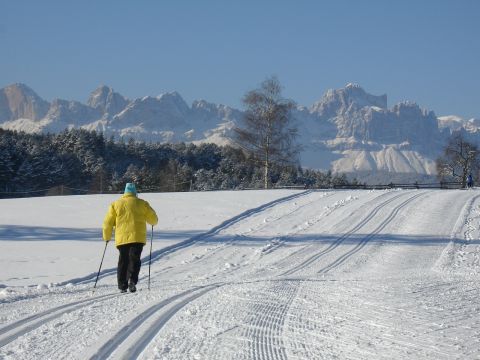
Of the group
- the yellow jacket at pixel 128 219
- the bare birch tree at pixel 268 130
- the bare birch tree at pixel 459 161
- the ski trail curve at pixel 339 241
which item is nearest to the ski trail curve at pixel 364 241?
the ski trail curve at pixel 339 241

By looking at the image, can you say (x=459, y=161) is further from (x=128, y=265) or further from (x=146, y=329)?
(x=146, y=329)

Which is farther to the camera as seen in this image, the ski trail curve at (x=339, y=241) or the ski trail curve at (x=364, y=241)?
the ski trail curve at (x=364, y=241)

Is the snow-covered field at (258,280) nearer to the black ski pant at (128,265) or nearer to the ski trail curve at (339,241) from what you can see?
the ski trail curve at (339,241)

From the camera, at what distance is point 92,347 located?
549cm

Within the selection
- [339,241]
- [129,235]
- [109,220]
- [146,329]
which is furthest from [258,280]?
[339,241]

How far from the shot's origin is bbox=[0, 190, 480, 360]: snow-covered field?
582 cm

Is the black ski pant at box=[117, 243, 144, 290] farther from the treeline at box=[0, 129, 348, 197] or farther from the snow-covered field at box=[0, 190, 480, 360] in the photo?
the treeline at box=[0, 129, 348, 197]

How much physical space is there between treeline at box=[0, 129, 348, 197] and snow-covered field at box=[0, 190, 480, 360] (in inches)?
771

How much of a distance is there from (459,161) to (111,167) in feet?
151

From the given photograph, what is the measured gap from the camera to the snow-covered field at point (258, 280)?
5820mm

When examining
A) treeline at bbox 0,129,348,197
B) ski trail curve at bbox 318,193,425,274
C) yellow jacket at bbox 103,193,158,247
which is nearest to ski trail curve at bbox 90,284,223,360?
yellow jacket at bbox 103,193,158,247

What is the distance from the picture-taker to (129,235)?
9766 mm

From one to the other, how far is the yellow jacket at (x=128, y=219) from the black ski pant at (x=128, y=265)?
111mm

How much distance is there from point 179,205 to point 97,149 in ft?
216
